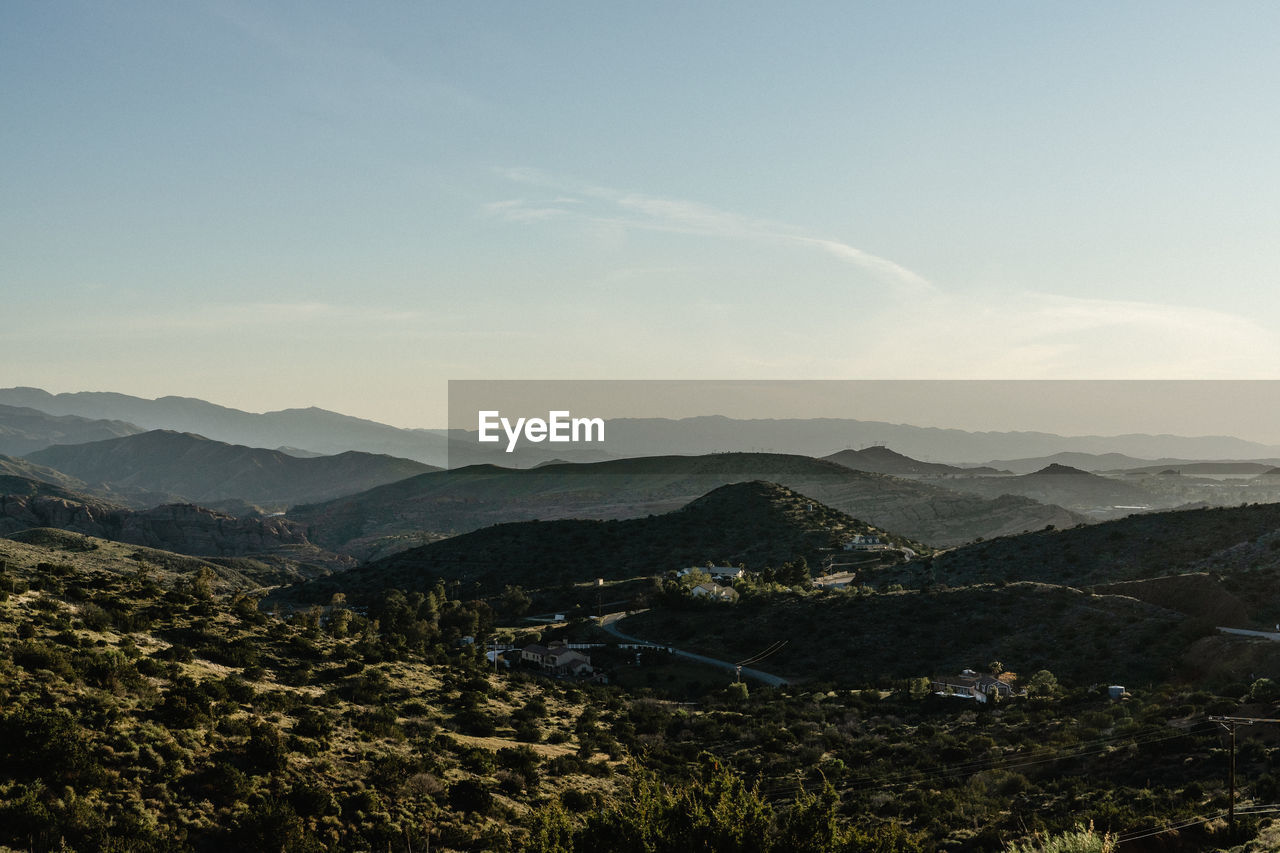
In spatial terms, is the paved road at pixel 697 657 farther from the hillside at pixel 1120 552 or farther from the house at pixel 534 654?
the hillside at pixel 1120 552

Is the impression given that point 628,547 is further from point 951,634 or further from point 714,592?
point 951,634

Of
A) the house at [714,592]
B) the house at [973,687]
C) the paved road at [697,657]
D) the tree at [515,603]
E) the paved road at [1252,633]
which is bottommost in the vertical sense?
the tree at [515,603]

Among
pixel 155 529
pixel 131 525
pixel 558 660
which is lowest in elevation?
pixel 155 529

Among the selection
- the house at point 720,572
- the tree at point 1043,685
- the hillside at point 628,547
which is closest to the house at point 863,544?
the hillside at point 628,547

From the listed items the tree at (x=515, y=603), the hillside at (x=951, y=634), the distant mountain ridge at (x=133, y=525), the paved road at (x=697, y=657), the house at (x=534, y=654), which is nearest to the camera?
the hillside at (x=951, y=634)

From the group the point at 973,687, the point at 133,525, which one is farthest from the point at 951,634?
the point at 133,525

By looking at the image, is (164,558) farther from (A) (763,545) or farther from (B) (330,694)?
(B) (330,694)

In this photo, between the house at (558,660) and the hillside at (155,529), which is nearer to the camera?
the house at (558,660)

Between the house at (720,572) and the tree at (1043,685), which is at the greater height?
the tree at (1043,685)
